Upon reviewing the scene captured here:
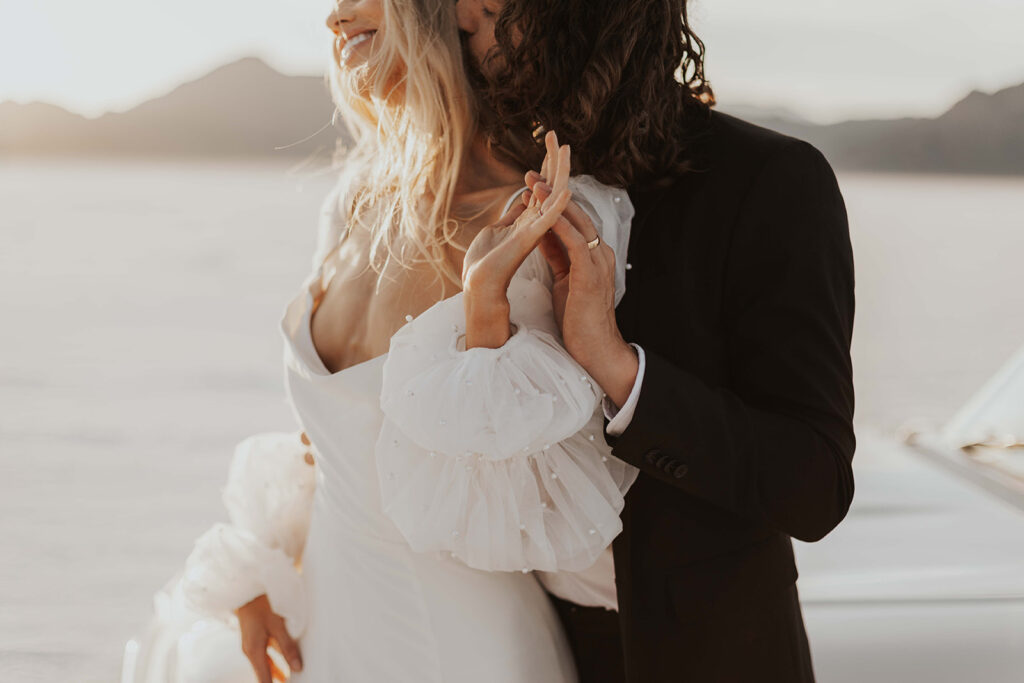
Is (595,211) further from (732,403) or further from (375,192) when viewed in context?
(375,192)

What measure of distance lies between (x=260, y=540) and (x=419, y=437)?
44cm

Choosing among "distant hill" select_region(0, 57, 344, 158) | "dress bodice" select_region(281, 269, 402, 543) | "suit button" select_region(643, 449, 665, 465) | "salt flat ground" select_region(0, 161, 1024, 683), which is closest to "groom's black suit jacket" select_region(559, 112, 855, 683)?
"suit button" select_region(643, 449, 665, 465)

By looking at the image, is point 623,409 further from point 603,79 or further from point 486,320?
point 603,79

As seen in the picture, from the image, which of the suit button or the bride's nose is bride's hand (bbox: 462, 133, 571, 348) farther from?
the bride's nose

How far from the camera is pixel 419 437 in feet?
2.64

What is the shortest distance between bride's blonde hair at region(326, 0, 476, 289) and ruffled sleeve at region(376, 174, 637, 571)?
18 cm

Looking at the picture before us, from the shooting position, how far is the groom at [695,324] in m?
0.82

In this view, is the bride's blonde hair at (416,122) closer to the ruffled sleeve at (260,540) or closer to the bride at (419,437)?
the bride at (419,437)

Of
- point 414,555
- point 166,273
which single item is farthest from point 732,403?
point 166,273

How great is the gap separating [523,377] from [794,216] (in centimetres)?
30

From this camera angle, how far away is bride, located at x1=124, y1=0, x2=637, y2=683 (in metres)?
0.79

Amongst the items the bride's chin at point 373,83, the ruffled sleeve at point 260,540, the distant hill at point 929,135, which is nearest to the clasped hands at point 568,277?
the bride's chin at point 373,83

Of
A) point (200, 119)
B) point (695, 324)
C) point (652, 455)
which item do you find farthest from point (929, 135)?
point (652, 455)

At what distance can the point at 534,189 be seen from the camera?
2.51 feet
